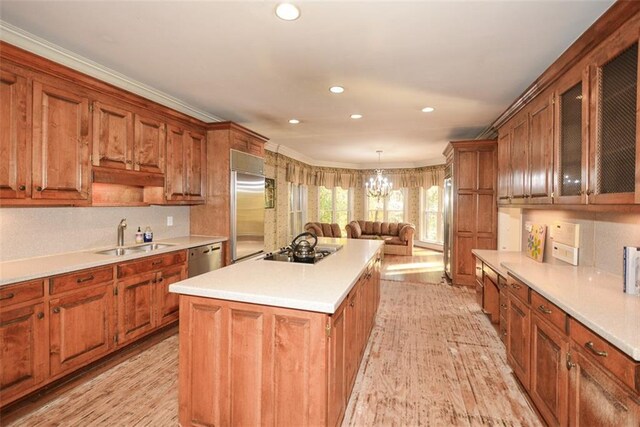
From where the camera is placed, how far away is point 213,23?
2.19 metres

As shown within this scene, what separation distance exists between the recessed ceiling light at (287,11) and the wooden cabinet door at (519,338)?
2.51 m

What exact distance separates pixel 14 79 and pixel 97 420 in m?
2.37

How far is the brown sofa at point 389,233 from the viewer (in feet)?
27.7

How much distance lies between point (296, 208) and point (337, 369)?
6.54 metres

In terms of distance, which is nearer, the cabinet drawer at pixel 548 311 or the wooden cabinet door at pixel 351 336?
the cabinet drawer at pixel 548 311

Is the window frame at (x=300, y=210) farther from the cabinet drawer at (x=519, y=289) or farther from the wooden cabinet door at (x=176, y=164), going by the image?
the cabinet drawer at (x=519, y=289)

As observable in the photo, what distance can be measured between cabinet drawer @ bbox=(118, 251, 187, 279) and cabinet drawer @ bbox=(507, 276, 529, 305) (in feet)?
10.4

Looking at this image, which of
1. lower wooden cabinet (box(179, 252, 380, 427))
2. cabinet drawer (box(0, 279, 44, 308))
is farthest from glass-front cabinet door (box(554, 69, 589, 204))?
Answer: cabinet drawer (box(0, 279, 44, 308))

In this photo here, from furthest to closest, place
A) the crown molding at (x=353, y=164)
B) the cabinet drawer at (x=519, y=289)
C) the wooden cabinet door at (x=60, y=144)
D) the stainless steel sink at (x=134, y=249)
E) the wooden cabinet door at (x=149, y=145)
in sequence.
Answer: the crown molding at (x=353, y=164)
the wooden cabinet door at (x=149, y=145)
the stainless steel sink at (x=134, y=249)
the wooden cabinet door at (x=60, y=144)
the cabinet drawer at (x=519, y=289)

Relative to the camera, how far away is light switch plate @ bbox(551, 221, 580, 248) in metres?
2.57

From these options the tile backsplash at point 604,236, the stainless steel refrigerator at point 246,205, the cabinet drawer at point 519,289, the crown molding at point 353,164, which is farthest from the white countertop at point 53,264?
the crown molding at point 353,164

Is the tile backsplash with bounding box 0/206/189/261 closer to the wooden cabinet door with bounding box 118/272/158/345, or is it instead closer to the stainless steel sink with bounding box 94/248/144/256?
the stainless steel sink with bounding box 94/248/144/256

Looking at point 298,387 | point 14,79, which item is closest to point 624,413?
point 298,387

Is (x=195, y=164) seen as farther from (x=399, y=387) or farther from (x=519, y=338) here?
(x=519, y=338)
